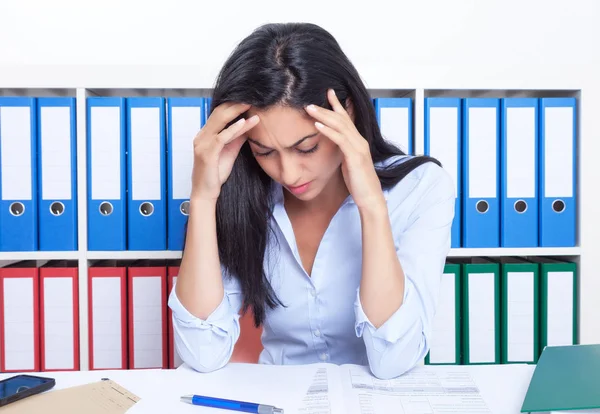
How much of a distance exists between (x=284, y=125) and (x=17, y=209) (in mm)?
909

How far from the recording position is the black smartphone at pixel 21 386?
2.59 feet

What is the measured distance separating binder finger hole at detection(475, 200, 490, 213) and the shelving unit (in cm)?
11

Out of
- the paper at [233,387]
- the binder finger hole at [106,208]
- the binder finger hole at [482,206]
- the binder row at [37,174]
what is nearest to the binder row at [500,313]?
the binder finger hole at [482,206]

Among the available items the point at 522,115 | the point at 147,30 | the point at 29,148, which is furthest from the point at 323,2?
the point at 29,148

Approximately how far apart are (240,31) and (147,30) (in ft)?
0.98

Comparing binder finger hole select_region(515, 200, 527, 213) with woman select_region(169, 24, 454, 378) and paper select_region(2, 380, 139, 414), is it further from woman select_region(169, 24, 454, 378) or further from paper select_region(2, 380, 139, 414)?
paper select_region(2, 380, 139, 414)

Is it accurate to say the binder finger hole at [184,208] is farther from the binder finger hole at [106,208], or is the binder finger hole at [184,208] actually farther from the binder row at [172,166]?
the binder finger hole at [106,208]

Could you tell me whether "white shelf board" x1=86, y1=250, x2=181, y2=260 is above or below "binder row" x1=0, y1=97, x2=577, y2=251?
below

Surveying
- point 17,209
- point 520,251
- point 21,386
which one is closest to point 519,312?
point 520,251

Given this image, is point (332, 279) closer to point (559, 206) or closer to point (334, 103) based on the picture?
point (334, 103)

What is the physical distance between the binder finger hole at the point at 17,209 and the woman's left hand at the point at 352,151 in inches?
36.7

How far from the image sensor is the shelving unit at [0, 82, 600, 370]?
1.52m

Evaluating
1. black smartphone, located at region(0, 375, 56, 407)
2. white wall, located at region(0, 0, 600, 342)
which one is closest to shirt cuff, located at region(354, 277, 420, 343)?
black smartphone, located at region(0, 375, 56, 407)

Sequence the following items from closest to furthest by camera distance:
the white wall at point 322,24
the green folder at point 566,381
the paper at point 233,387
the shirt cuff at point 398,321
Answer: the green folder at point 566,381 < the paper at point 233,387 < the shirt cuff at point 398,321 < the white wall at point 322,24
